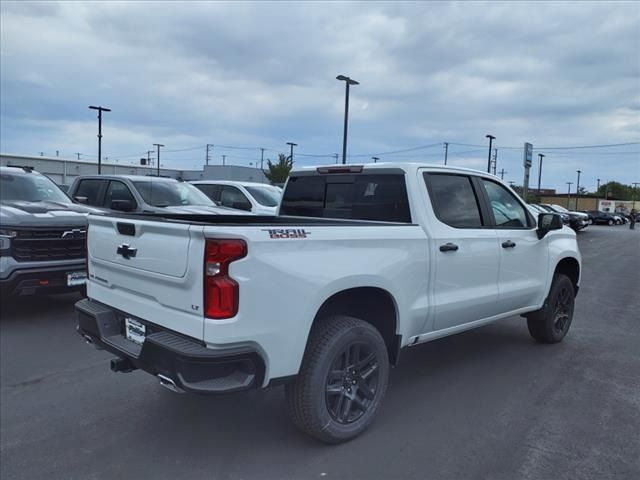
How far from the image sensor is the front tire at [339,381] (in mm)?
3184

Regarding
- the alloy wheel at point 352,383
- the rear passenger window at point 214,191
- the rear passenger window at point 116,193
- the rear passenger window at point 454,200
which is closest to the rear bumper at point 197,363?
the alloy wheel at point 352,383

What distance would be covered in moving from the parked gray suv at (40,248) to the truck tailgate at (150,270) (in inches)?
110

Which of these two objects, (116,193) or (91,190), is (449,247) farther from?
(91,190)

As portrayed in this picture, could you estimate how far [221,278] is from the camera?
2.74m

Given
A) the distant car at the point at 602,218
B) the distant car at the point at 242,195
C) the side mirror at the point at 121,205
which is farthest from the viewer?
the distant car at the point at 602,218

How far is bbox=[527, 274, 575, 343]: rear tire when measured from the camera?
18.3 ft

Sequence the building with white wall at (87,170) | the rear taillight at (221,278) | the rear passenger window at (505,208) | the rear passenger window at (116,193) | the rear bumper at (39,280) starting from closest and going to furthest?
the rear taillight at (221,278), the rear passenger window at (505,208), the rear bumper at (39,280), the rear passenger window at (116,193), the building with white wall at (87,170)

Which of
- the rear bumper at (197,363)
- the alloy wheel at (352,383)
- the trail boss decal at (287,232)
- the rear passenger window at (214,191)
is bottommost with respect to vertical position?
the alloy wheel at (352,383)

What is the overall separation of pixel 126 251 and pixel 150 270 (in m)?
0.33

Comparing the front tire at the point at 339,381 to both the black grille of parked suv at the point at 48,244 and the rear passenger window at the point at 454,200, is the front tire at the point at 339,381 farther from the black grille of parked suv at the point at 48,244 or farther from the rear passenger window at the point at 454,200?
the black grille of parked suv at the point at 48,244

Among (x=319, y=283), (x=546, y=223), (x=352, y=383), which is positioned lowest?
(x=352, y=383)

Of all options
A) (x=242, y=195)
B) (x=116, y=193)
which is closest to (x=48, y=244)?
(x=116, y=193)

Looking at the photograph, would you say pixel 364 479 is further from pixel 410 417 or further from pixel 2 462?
pixel 2 462

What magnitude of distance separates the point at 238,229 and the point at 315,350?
0.95 metres
